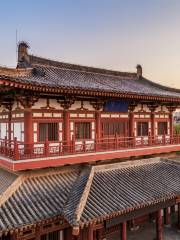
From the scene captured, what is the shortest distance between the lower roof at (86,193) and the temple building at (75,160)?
5cm

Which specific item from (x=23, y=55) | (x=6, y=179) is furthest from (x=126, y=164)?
(x=23, y=55)

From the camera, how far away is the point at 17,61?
720 inches

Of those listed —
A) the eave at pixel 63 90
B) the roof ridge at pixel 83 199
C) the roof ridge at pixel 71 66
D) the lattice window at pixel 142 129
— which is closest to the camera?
the roof ridge at pixel 83 199

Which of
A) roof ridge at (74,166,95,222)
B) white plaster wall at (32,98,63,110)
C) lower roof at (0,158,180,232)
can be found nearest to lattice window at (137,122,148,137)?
lower roof at (0,158,180,232)

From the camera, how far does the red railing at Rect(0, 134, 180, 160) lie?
1274 centimetres

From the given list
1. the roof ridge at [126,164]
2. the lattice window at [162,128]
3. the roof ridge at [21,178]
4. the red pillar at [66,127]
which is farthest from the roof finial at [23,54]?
the lattice window at [162,128]

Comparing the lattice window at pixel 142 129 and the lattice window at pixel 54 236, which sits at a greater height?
the lattice window at pixel 142 129

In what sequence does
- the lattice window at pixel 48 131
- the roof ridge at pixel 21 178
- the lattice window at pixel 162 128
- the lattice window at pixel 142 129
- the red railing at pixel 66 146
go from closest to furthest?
the roof ridge at pixel 21 178 < the red railing at pixel 66 146 < the lattice window at pixel 48 131 < the lattice window at pixel 142 129 < the lattice window at pixel 162 128

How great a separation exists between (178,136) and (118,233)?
29.1ft

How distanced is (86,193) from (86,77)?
10836 mm

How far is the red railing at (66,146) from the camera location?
12740 mm

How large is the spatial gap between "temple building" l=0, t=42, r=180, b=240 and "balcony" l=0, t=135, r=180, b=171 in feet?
0.16

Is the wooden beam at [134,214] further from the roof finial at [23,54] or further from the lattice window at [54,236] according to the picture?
the roof finial at [23,54]

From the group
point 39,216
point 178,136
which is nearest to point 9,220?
point 39,216
